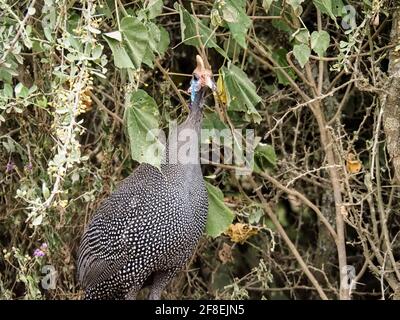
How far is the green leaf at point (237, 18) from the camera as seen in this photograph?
305cm

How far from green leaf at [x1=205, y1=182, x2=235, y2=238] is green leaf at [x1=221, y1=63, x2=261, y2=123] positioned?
0.35 m

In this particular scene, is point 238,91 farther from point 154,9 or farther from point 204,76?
→ point 154,9

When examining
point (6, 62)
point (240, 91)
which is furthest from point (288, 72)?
point (6, 62)

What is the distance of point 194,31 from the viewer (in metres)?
3.30

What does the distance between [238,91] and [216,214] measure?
50cm

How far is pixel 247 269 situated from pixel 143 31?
2.00m

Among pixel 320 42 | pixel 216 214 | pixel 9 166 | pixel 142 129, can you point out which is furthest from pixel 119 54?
pixel 9 166

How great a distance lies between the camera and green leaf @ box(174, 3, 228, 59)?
10.6 ft

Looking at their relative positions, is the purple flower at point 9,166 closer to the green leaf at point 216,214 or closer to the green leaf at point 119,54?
the green leaf at point 216,214

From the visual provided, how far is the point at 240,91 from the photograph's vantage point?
3.37 metres

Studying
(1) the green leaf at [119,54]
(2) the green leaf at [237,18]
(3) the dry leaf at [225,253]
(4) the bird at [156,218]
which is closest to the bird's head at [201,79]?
(4) the bird at [156,218]
